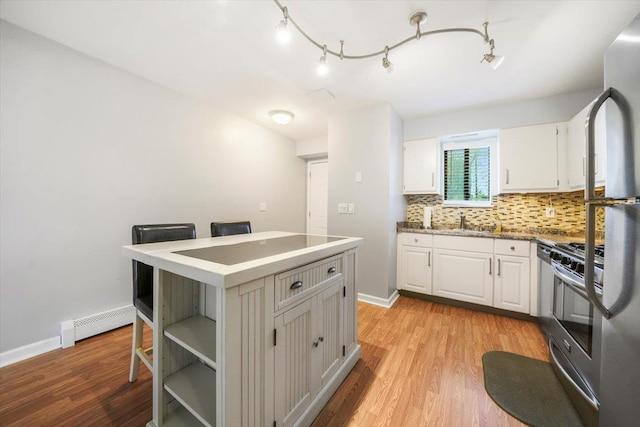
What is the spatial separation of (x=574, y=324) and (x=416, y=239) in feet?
5.16

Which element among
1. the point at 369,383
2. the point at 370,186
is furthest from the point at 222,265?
the point at 370,186

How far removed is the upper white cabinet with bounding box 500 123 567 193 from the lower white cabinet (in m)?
0.71

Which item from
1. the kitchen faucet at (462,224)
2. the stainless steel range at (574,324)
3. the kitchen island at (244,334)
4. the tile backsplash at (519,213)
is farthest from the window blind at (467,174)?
the kitchen island at (244,334)

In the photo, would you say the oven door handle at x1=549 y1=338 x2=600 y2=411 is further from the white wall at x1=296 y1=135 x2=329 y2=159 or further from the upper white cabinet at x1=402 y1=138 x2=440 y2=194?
the white wall at x1=296 y1=135 x2=329 y2=159

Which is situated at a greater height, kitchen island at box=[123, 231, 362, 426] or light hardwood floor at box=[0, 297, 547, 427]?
kitchen island at box=[123, 231, 362, 426]

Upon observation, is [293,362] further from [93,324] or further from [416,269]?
[416,269]

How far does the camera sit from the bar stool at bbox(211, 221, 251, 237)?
2.12m

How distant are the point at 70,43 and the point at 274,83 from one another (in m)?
1.59

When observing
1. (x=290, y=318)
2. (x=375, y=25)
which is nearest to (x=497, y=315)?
(x=290, y=318)

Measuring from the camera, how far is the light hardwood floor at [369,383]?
126 cm

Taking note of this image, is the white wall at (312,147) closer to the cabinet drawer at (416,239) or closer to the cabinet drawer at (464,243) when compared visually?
the cabinet drawer at (416,239)

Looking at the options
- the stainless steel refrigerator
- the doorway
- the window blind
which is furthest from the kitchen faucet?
the stainless steel refrigerator

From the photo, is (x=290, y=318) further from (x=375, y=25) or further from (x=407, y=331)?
(x=375, y=25)

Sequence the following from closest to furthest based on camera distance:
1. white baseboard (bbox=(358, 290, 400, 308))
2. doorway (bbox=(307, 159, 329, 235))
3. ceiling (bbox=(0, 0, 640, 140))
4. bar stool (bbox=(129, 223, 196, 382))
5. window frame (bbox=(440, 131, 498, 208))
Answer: bar stool (bbox=(129, 223, 196, 382))
ceiling (bbox=(0, 0, 640, 140))
white baseboard (bbox=(358, 290, 400, 308))
window frame (bbox=(440, 131, 498, 208))
doorway (bbox=(307, 159, 329, 235))
